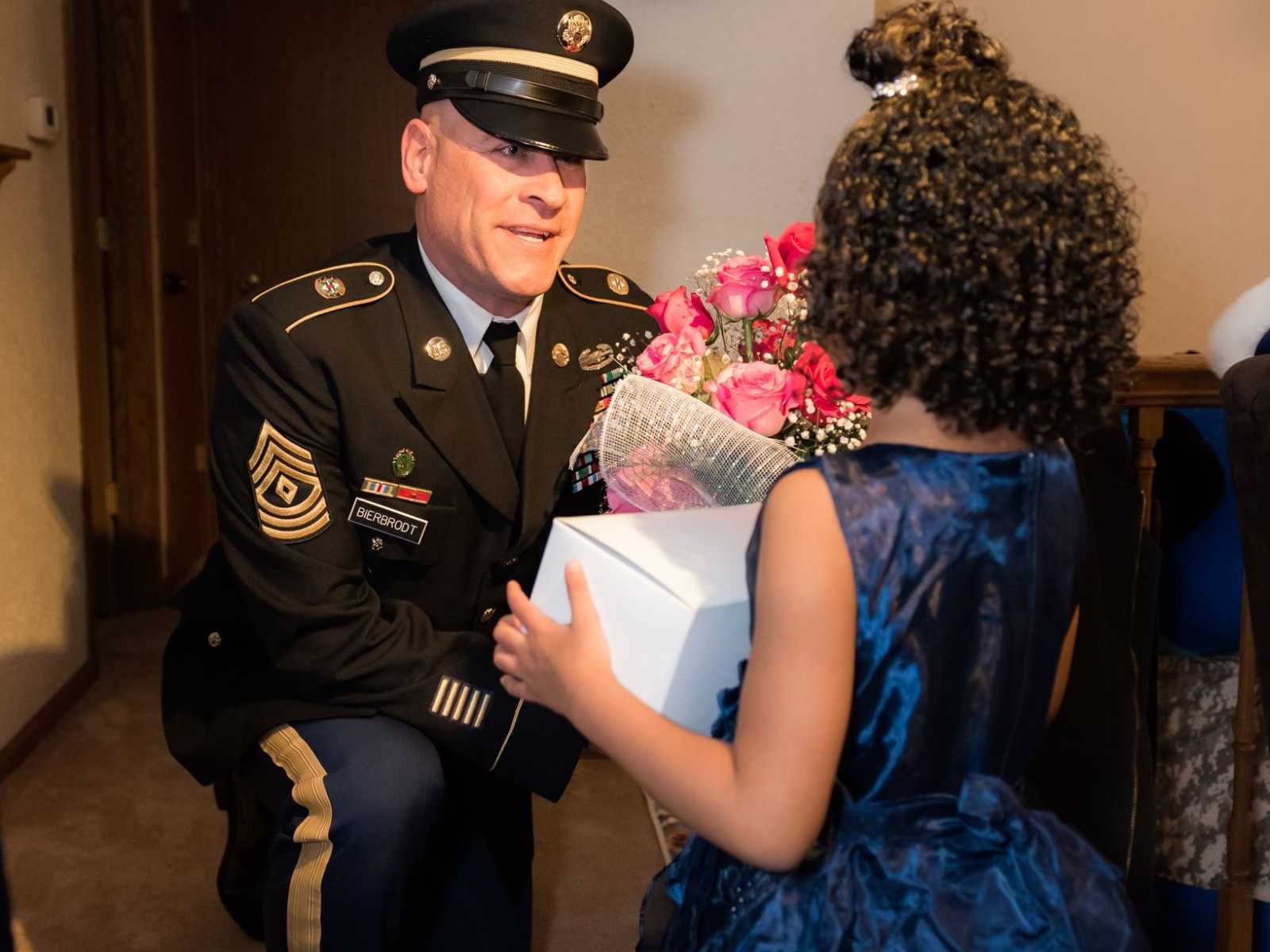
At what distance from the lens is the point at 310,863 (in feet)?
4.58

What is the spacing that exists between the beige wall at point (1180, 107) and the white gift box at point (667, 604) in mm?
1960

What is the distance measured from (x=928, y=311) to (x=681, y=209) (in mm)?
1537

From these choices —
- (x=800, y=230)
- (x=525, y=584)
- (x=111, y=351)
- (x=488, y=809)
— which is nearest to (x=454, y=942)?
(x=488, y=809)

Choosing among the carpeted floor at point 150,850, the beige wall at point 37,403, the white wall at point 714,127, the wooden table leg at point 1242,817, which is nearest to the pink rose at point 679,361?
the wooden table leg at point 1242,817

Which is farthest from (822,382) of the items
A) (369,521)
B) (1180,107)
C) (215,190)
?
(215,190)

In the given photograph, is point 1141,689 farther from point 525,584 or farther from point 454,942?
point 454,942

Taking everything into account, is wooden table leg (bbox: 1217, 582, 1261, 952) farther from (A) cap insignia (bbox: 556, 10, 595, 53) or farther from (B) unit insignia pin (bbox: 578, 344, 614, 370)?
(A) cap insignia (bbox: 556, 10, 595, 53)

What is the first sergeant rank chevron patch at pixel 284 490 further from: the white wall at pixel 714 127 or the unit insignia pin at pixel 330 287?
the white wall at pixel 714 127

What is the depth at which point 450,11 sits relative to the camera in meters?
1.50

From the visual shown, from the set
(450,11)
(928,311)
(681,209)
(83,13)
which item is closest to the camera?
(928,311)

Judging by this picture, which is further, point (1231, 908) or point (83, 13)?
point (83, 13)

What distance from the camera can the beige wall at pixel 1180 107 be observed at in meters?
2.67

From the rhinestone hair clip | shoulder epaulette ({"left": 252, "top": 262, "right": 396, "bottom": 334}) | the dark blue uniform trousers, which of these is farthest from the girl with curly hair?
shoulder epaulette ({"left": 252, "top": 262, "right": 396, "bottom": 334})

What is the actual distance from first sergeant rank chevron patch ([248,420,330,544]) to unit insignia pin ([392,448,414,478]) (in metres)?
0.10
